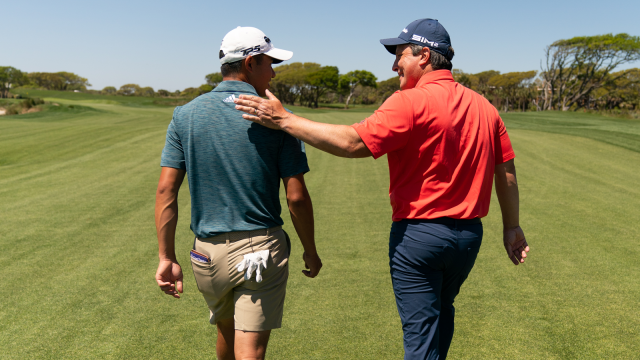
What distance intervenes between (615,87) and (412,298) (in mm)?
78069

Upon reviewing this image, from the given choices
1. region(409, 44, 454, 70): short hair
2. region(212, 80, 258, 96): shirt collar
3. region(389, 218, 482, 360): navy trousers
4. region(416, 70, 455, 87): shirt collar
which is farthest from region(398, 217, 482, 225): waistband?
region(212, 80, 258, 96): shirt collar

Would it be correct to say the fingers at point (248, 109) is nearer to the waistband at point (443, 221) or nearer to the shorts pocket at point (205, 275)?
the shorts pocket at point (205, 275)

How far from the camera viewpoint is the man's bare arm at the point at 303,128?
1942 mm

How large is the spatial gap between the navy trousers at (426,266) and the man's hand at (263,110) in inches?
32.0

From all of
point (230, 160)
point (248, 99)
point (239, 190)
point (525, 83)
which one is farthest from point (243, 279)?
point (525, 83)

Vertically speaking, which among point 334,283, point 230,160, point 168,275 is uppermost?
point 230,160

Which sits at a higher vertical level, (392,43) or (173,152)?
(392,43)

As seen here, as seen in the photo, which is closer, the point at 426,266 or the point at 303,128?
the point at 303,128

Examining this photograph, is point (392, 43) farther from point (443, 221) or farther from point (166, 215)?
point (166, 215)

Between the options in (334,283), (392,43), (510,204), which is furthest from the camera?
(334,283)

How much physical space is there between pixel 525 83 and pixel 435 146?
95.1 m

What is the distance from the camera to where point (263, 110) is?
6.34 feet

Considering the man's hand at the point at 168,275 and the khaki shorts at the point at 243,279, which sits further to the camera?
the man's hand at the point at 168,275

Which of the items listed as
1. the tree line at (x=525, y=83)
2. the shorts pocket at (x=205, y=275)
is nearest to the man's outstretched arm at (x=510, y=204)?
the shorts pocket at (x=205, y=275)
